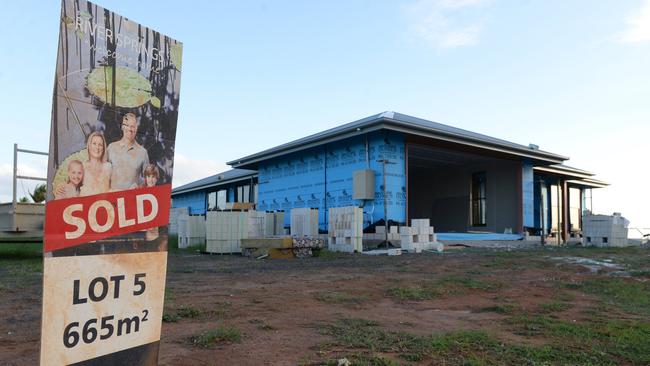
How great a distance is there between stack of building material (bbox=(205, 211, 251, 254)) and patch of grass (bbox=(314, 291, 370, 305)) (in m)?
12.2

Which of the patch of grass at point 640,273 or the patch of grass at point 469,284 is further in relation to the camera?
the patch of grass at point 640,273

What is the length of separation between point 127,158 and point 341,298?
625 cm

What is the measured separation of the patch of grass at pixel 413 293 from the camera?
9.43 metres

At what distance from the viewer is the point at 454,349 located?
222 inches

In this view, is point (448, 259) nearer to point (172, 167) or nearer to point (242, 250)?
point (242, 250)

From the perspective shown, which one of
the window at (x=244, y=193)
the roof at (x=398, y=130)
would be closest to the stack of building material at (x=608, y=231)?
the roof at (x=398, y=130)

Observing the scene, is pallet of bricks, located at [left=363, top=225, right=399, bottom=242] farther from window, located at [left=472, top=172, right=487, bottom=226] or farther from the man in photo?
the man in photo

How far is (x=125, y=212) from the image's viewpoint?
10.9 feet

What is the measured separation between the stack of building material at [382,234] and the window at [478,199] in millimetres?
14543

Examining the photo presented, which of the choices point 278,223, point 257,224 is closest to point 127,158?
point 257,224

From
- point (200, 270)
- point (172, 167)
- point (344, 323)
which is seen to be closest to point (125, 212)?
point (172, 167)

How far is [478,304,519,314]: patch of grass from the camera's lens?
820 centimetres

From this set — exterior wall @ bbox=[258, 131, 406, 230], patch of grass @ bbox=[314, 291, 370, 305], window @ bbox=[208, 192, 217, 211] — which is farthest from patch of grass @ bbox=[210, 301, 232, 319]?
window @ bbox=[208, 192, 217, 211]

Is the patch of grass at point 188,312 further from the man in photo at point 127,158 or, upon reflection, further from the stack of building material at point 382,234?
the stack of building material at point 382,234
